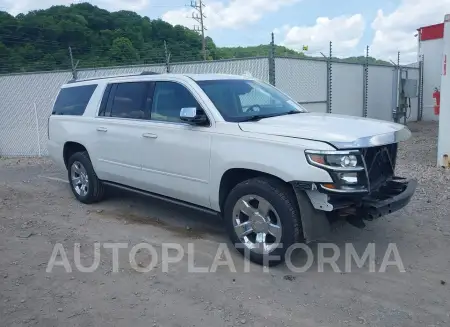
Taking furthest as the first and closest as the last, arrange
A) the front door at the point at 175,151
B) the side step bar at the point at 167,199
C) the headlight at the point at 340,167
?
the side step bar at the point at 167,199, the front door at the point at 175,151, the headlight at the point at 340,167

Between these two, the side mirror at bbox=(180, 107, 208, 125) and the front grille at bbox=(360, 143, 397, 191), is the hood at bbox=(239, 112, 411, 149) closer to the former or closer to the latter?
the front grille at bbox=(360, 143, 397, 191)

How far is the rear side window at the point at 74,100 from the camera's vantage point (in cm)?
651

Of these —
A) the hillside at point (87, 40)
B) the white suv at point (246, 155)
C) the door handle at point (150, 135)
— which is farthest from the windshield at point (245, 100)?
the hillside at point (87, 40)

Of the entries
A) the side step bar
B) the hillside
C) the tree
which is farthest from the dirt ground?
the tree

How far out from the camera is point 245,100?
5125 millimetres

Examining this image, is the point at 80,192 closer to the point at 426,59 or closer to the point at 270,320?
the point at 270,320

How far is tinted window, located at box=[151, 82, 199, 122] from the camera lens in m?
4.99

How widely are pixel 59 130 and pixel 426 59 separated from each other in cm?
1804

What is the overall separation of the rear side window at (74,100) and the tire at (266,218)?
3.19 metres

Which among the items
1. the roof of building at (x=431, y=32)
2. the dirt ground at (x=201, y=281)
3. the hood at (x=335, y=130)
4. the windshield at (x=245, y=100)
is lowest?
the dirt ground at (x=201, y=281)

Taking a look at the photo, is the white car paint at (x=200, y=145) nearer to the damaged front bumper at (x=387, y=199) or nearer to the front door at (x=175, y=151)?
the front door at (x=175, y=151)

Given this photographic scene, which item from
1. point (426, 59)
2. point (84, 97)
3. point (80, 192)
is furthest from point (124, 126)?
point (426, 59)

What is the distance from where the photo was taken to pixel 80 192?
677 centimetres

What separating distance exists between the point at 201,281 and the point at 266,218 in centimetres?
86
